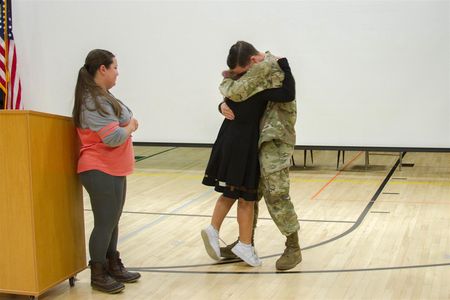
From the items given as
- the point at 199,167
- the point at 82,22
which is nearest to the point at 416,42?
the point at 199,167

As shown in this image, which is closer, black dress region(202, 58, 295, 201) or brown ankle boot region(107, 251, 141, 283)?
brown ankle boot region(107, 251, 141, 283)

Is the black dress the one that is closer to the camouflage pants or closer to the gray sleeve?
the camouflage pants

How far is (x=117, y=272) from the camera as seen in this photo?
411cm

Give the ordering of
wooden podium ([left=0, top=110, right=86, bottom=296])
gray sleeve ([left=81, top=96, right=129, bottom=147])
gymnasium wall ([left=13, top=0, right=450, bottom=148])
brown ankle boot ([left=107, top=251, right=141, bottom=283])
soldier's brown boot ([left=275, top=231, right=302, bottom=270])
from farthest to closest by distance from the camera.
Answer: gymnasium wall ([left=13, top=0, right=450, bottom=148])
soldier's brown boot ([left=275, top=231, right=302, bottom=270])
brown ankle boot ([left=107, top=251, right=141, bottom=283])
gray sleeve ([left=81, top=96, right=129, bottom=147])
wooden podium ([left=0, top=110, right=86, bottom=296])

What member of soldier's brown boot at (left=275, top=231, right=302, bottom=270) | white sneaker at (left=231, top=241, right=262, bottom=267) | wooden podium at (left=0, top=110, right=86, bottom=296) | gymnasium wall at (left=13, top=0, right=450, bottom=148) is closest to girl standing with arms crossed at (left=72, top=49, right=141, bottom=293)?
wooden podium at (left=0, top=110, right=86, bottom=296)

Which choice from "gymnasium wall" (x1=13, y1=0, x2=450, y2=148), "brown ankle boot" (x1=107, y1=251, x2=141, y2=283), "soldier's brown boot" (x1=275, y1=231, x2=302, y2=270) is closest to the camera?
"brown ankle boot" (x1=107, y1=251, x2=141, y2=283)

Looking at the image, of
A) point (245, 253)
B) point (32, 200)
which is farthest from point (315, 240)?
point (32, 200)

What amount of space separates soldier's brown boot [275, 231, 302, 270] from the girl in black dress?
17cm

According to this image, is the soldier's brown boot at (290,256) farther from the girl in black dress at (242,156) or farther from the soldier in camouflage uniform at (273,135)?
the girl in black dress at (242,156)

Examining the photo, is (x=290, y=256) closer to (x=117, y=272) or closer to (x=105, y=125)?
(x=117, y=272)

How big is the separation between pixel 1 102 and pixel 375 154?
201 inches

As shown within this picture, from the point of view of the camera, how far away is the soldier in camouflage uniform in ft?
13.5

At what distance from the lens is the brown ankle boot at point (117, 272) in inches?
161

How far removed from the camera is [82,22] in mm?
8891
